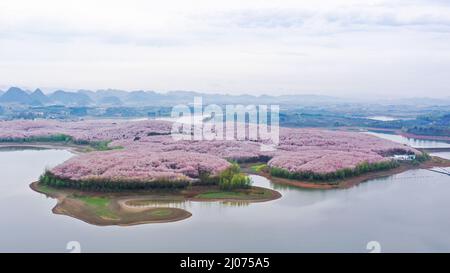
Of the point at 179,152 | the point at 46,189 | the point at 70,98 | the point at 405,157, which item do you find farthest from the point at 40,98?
the point at 46,189

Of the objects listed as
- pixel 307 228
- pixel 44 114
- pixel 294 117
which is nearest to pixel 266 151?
pixel 307 228

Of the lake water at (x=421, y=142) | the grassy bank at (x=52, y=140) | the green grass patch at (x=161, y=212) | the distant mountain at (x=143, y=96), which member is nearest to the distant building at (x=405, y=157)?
the lake water at (x=421, y=142)

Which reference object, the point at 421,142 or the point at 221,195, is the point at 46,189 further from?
the point at 421,142

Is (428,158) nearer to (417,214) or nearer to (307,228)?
(417,214)

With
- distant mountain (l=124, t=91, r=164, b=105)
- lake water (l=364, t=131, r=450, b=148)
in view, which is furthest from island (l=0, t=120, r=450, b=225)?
distant mountain (l=124, t=91, r=164, b=105)

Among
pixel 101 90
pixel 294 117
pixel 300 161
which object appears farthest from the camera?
pixel 101 90

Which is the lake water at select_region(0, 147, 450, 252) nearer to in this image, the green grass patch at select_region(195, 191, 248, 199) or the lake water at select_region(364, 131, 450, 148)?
the green grass patch at select_region(195, 191, 248, 199)
